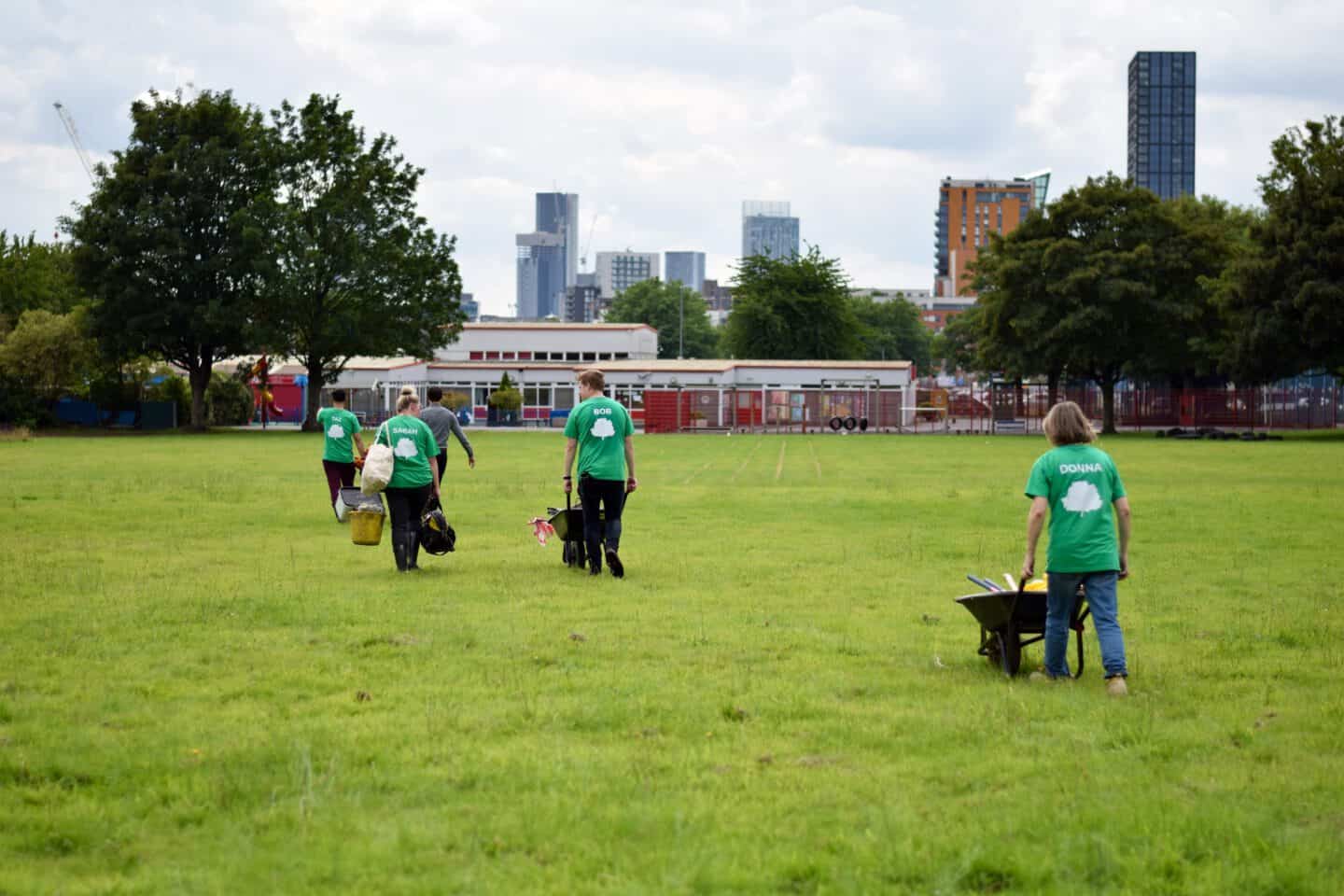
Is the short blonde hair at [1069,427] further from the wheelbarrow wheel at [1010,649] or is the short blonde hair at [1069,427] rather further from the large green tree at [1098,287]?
the large green tree at [1098,287]

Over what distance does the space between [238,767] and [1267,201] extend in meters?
60.4

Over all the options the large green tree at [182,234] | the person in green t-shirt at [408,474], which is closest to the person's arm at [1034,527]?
the person in green t-shirt at [408,474]

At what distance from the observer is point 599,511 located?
13.9 meters

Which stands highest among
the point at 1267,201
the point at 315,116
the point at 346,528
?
the point at 315,116

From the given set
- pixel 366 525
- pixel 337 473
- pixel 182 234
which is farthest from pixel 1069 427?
pixel 182 234

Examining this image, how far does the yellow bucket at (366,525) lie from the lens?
13.8 m

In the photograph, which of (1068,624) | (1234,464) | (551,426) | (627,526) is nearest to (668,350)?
(551,426)

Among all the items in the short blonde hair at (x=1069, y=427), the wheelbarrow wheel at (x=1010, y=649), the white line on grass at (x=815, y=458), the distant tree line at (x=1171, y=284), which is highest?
the distant tree line at (x=1171, y=284)

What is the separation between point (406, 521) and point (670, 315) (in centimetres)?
13171

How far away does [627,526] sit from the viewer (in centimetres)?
1922

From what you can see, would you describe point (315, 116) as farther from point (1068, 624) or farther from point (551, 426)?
point (1068, 624)

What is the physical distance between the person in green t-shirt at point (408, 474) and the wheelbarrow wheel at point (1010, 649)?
21.5 ft

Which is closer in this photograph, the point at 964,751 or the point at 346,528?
the point at 964,751

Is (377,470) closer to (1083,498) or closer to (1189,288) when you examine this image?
(1083,498)
